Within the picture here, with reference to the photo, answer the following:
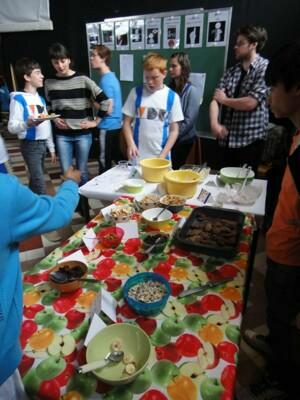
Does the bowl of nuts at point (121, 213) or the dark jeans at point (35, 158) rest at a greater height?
the bowl of nuts at point (121, 213)

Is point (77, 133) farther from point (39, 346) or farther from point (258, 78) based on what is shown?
point (39, 346)

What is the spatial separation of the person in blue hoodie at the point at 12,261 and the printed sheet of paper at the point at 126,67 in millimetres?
3759

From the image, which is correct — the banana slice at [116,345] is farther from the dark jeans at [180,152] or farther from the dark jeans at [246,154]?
the dark jeans at [180,152]

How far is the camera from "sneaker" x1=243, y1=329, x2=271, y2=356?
4.93 ft

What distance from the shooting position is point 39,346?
0.77 m

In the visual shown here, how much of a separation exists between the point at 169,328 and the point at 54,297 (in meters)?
0.39

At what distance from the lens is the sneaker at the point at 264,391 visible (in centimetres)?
130

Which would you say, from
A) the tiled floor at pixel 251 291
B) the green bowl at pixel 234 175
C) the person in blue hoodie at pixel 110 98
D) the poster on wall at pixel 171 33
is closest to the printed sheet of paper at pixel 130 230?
the green bowl at pixel 234 175

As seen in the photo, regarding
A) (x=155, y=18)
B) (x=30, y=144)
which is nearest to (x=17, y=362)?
(x=30, y=144)

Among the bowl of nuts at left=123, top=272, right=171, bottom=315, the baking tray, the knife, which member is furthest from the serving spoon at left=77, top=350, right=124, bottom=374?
the baking tray

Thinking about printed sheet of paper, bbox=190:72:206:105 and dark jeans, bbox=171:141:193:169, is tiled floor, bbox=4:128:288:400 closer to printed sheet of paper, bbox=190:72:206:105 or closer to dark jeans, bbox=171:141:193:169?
dark jeans, bbox=171:141:193:169

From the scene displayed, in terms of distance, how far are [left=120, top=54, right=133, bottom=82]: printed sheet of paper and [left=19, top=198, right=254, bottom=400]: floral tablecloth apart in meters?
3.53

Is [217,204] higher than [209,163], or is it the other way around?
[217,204]

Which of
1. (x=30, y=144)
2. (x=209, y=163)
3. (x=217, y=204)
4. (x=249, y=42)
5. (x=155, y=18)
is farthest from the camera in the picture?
(x=209, y=163)
